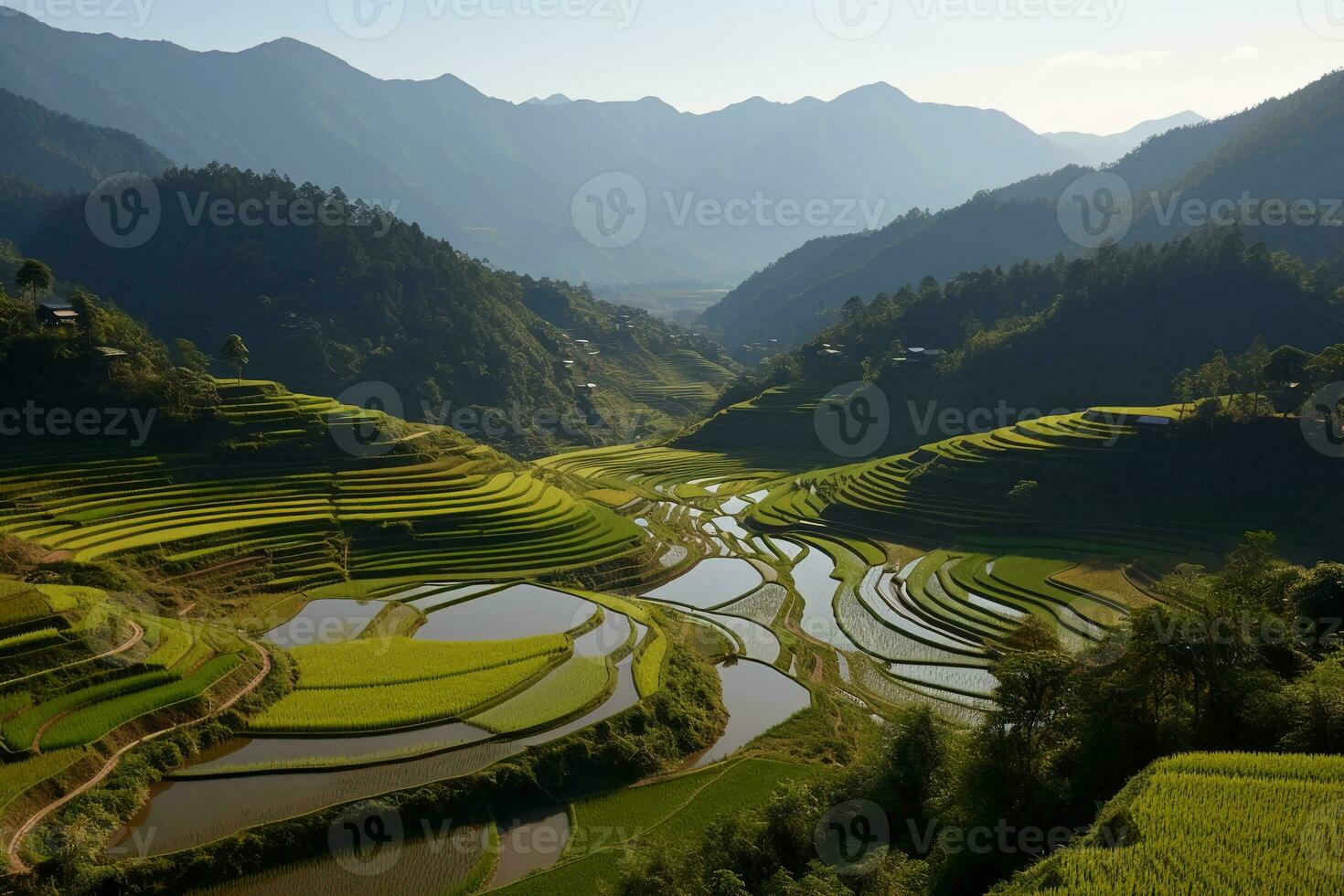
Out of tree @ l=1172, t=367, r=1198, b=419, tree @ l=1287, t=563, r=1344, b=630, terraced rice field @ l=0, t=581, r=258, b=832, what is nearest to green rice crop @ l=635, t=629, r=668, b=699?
terraced rice field @ l=0, t=581, r=258, b=832

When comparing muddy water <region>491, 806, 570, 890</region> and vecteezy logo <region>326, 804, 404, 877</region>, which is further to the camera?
muddy water <region>491, 806, 570, 890</region>

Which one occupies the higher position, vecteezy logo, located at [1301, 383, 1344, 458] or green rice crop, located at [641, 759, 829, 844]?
vecteezy logo, located at [1301, 383, 1344, 458]

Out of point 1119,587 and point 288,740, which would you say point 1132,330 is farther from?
point 288,740

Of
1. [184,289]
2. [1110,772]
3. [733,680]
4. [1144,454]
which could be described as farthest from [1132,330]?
[184,289]

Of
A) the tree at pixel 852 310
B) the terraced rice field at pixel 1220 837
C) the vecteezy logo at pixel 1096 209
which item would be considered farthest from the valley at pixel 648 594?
the vecteezy logo at pixel 1096 209

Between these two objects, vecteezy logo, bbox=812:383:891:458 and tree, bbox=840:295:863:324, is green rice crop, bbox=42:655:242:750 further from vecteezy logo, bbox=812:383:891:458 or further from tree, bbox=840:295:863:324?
tree, bbox=840:295:863:324

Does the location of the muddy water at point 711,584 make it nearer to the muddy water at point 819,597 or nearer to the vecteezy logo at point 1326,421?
the muddy water at point 819,597
